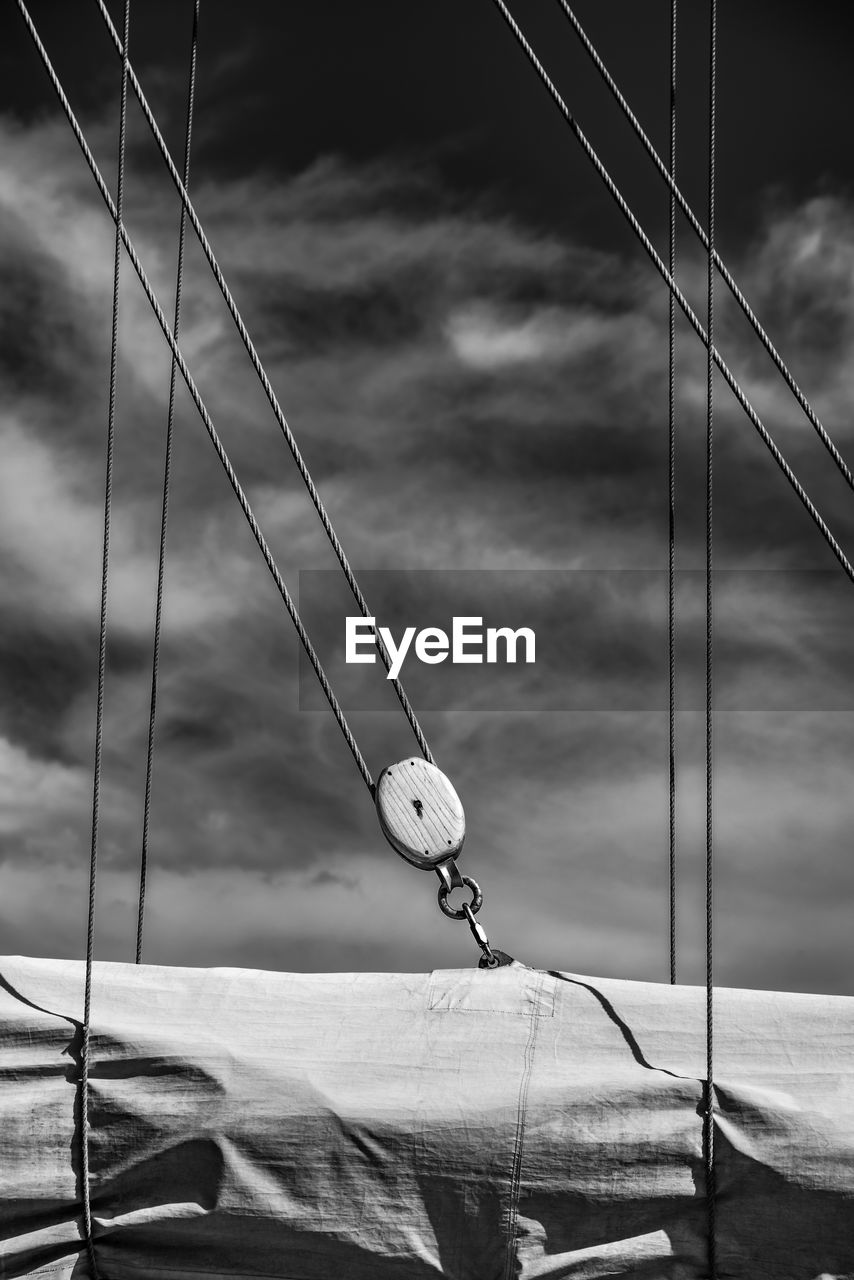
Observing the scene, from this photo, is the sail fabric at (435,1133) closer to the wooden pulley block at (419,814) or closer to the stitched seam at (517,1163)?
the stitched seam at (517,1163)

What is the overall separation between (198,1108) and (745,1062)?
157 centimetres

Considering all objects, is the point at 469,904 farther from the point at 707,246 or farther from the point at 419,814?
the point at 707,246

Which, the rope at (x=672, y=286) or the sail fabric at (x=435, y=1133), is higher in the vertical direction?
the rope at (x=672, y=286)

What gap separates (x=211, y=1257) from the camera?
363 centimetres

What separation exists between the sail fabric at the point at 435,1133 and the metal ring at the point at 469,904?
57 centimetres

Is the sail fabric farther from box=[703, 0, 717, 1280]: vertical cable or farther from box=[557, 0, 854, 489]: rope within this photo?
box=[557, 0, 854, 489]: rope

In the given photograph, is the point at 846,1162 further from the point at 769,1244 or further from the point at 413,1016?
the point at 413,1016

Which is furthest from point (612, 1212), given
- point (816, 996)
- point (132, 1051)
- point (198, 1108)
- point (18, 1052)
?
point (18, 1052)

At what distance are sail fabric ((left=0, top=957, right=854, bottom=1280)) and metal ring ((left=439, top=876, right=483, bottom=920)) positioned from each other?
571 millimetres

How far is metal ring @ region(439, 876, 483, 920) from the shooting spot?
4691 millimetres

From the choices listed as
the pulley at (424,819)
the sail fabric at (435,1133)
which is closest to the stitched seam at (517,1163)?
the sail fabric at (435,1133)

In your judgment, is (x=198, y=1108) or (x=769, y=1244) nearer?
(x=769, y=1244)

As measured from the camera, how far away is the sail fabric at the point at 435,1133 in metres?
3.46

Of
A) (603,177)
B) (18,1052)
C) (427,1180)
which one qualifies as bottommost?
(427,1180)
